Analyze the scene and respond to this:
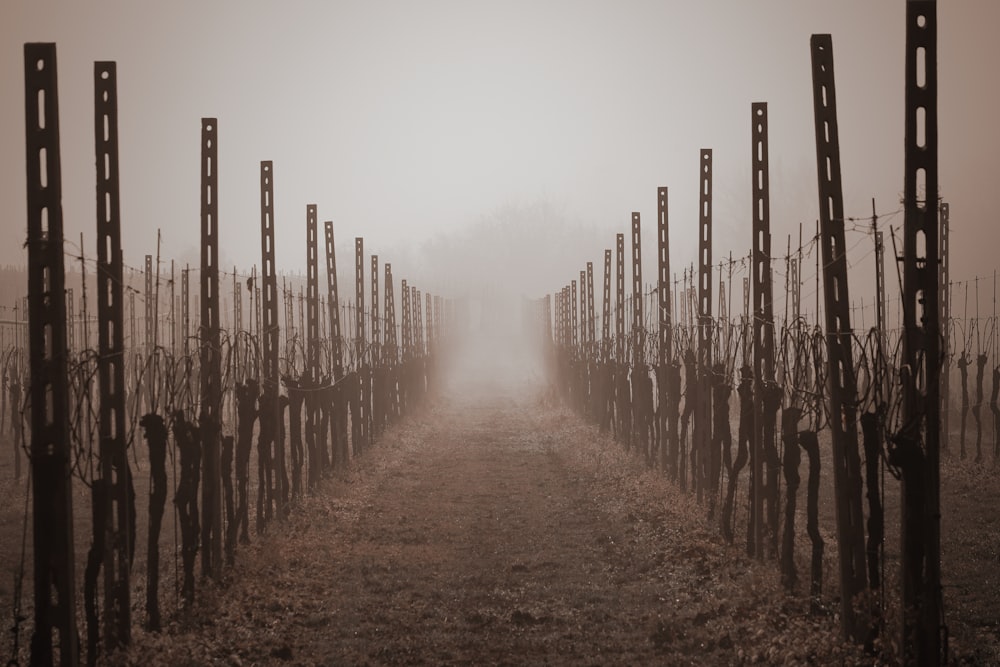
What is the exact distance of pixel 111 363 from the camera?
6.68m

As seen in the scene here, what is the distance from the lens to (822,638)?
A: 6262mm

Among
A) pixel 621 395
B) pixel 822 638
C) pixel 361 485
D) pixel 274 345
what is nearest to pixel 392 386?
pixel 621 395

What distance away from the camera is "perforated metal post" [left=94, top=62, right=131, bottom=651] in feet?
20.8

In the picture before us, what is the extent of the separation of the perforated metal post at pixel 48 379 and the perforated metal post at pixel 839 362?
4.97 m

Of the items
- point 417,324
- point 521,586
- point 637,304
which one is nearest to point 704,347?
point 521,586

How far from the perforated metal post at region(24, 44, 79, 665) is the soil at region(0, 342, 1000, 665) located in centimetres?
98

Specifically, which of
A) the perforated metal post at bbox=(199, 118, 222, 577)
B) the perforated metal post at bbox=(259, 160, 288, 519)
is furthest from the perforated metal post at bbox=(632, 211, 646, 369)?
the perforated metal post at bbox=(199, 118, 222, 577)

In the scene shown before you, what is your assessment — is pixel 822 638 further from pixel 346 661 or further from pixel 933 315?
pixel 346 661

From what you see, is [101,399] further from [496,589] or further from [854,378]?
[854,378]

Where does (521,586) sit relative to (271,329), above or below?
below

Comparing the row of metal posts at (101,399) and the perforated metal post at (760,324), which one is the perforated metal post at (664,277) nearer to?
the perforated metal post at (760,324)

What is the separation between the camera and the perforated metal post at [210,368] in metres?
8.33

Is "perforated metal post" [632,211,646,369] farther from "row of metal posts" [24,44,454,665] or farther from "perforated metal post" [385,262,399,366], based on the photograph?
"perforated metal post" [385,262,399,366]

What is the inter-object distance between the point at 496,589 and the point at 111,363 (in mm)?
3768
